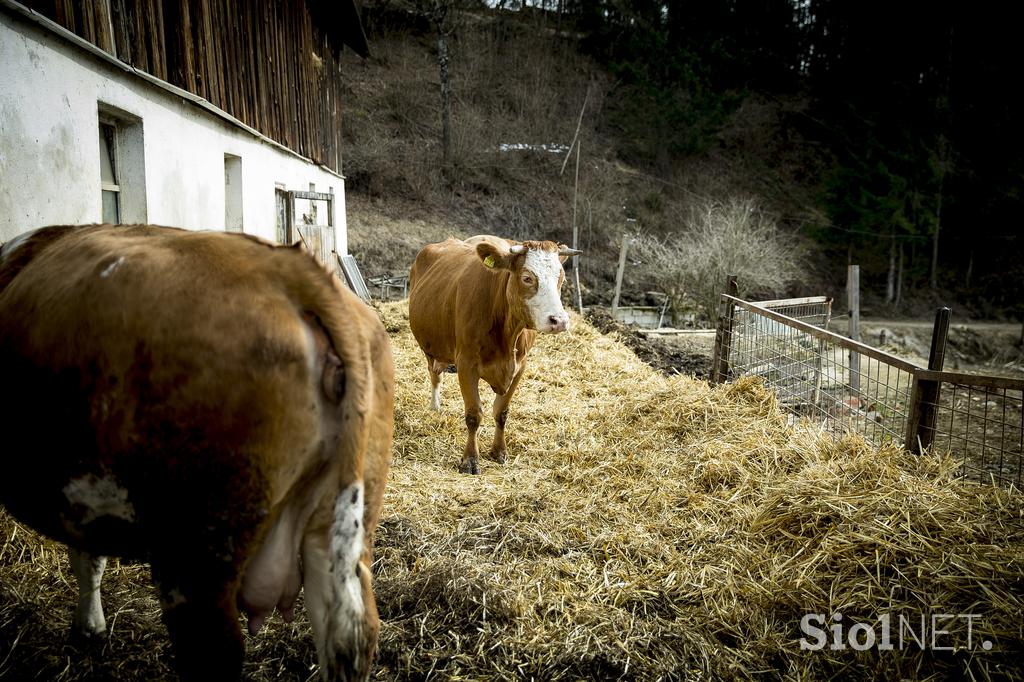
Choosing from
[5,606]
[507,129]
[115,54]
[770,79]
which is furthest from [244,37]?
[770,79]

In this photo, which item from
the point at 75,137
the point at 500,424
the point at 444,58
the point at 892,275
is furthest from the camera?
the point at 892,275

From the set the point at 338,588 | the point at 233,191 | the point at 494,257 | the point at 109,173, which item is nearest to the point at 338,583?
the point at 338,588

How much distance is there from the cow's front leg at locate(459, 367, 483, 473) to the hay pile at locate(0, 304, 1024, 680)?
0.25 metres

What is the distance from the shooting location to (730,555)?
3.34 meters

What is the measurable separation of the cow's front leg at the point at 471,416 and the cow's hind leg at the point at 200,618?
3289mm

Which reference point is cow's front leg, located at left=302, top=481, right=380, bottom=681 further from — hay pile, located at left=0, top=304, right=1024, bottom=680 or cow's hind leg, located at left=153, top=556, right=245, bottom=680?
hay pile, located at left=0, top=304, right=1024, bottom=680

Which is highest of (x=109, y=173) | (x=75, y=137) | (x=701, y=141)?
(x=701, y=141)

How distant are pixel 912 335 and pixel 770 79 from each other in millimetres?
20942

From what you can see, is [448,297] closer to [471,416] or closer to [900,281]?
[471,416]

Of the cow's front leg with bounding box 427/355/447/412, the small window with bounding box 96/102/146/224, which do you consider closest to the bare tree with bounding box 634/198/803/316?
the cow's front leg with bounding box 427/355/447/412

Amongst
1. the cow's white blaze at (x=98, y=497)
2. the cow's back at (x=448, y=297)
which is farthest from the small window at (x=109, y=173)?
the cow's white blaze at (x=98, y=497)

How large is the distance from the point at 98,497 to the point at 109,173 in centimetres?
470

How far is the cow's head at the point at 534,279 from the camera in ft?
15.2

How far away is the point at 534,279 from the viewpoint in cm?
473
